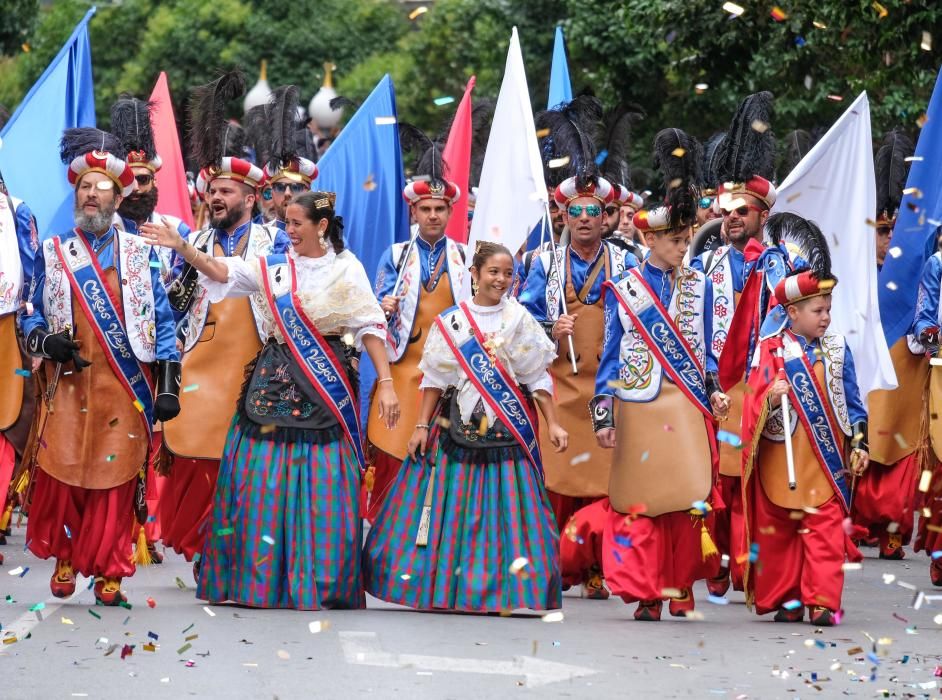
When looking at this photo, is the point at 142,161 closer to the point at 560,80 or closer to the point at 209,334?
the point at 209,334

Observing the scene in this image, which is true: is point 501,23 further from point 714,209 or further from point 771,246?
point 771,246

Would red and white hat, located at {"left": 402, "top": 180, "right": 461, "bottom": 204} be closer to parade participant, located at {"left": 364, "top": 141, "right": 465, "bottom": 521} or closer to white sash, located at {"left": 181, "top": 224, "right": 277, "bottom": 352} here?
parade participant, located at {"left": 364, "top": 141, "right": 465, "bottom": 521}

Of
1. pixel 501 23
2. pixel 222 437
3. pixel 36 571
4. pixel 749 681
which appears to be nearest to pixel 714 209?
pixel 222 437

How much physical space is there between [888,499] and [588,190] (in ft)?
11.8

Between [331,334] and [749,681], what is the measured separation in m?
2.82

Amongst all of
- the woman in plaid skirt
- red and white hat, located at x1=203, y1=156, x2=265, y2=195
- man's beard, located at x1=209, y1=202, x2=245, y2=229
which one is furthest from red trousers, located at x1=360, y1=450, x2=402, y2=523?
the woman in plaid skirt

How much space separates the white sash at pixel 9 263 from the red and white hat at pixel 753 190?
12.2ft

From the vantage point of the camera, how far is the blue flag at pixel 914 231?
12469mm

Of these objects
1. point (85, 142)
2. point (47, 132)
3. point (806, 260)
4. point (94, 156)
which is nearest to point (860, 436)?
point (806, 260)

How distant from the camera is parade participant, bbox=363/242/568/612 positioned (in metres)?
9.80

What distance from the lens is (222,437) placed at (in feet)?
36.6

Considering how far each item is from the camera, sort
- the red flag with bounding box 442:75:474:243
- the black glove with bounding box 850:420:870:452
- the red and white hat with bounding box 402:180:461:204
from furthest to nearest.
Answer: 1. the red flag with bounding box 442:75:474:243
2. the red and white hat with bounding box 402:180:461:204
3. the black glove with bounding box 850:420:870:452

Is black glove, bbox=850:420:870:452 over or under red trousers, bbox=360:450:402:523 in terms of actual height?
over

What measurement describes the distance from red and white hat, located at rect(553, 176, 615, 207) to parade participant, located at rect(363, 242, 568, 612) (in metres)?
1.26
